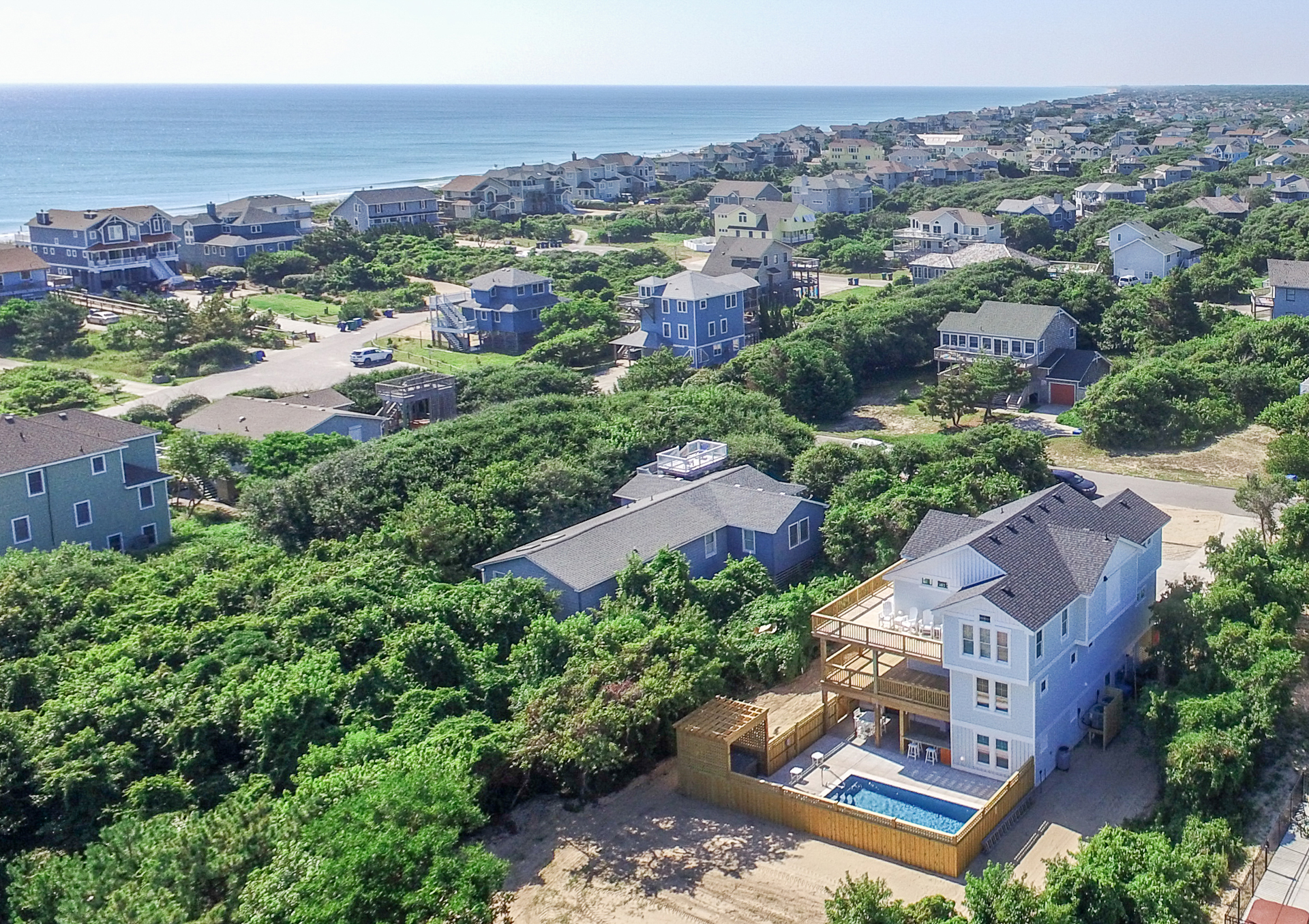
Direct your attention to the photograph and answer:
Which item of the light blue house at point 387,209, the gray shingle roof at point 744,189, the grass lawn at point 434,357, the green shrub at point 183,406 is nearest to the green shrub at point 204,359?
the grass lawn at point 434,357

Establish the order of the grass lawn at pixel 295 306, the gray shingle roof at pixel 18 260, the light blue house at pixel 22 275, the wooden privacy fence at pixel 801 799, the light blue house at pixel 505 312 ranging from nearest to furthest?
the wooden privacy fence at pixel 801 799 < the light blue house at pixel 505 312 < the light blue house at pixel 22 275 < the gray shingle roof at pixel 18 260 < the grass lawn at pixel 295 306

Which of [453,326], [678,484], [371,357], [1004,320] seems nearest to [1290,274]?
[1004,320]

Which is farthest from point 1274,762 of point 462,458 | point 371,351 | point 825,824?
point 371,351

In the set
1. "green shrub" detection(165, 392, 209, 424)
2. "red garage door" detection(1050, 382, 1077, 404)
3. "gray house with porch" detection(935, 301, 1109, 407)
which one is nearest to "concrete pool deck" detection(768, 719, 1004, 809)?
"gray house with porch" detection(935, 301, 1109, 407)

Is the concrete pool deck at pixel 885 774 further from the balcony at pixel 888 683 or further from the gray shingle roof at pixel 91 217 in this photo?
the gray shingle roof at pixel 91 217

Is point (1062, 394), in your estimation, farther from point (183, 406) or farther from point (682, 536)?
point (183, 406)

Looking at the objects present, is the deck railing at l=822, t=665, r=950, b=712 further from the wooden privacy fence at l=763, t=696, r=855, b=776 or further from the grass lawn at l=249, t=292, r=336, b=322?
the grass lawn at l=249, t=292, r=336, b=322

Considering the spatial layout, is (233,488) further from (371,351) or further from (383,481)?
Answer: (371,351)
